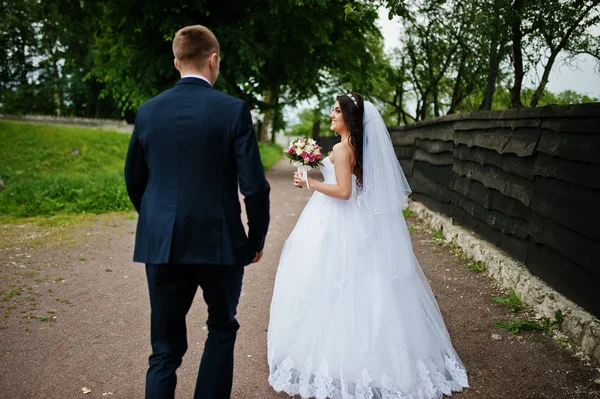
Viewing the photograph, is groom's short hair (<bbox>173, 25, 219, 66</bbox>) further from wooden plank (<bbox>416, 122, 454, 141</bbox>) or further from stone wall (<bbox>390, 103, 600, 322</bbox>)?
wooden plank (<bbox>416, 122, 454, 141</bbox>)

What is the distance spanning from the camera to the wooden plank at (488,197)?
528 cm

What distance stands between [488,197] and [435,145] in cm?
308

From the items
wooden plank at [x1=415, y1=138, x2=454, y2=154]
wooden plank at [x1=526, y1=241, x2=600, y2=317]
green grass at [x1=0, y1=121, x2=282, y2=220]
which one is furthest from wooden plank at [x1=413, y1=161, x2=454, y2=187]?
green grass at [x1=0, y1=121, x2=282, y2=220]

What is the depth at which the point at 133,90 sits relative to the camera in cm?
1673

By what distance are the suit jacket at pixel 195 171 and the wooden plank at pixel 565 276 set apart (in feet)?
9.68

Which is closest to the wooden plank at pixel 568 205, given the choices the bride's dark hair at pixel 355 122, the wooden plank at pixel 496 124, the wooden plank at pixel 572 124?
the wooden plank at pixel 572 124

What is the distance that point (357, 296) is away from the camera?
3.44m

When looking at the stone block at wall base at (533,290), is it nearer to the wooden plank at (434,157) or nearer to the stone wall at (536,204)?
the stone wall at (536,204)

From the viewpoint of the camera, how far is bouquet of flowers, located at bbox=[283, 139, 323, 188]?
12.5 feet

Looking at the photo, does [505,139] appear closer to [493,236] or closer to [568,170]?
[493,236]

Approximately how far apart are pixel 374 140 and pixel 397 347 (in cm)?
161

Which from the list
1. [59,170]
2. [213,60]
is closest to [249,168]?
[213,60]

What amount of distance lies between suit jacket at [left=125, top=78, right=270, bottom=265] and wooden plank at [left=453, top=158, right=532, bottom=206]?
375 centimetres

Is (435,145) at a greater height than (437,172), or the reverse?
(435,145)
